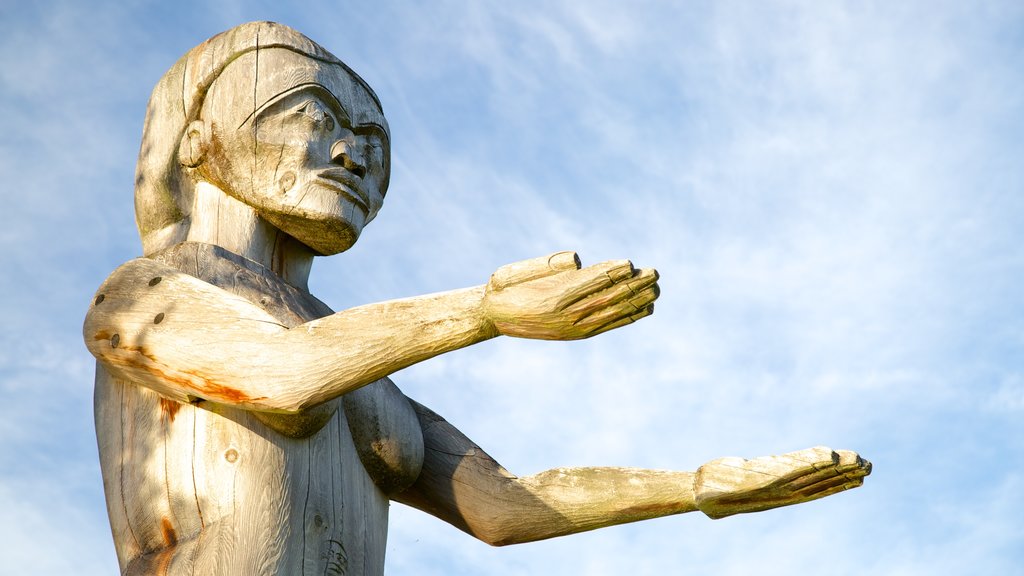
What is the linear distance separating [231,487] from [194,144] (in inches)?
62.5

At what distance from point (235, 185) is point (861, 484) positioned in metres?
2.62

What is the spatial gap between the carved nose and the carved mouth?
0.19 feet

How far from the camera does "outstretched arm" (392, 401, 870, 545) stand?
5.20 m

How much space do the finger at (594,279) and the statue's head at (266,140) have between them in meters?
1.57

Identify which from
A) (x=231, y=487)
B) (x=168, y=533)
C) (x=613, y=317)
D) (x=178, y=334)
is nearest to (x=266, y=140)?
(x=178, y=334)

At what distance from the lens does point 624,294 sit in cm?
443

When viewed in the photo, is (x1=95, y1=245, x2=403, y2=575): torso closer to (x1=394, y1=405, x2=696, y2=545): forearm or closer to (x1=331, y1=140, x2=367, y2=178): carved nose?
Answer: (x1=394, y1=405, x2=696, y2=545): forearm

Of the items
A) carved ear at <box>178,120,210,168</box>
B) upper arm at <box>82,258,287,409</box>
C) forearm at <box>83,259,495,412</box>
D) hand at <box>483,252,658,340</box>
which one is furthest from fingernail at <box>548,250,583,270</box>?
carved ear at <box>178,120,210,168</box>

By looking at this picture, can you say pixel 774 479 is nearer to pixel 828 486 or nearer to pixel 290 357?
pixel 828 486

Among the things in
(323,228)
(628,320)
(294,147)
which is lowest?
(628,320)

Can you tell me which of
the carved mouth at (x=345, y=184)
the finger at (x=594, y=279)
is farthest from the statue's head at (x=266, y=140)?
the finger at (x=594, y=279)

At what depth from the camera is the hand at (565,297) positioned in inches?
174

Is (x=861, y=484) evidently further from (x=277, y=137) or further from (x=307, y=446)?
(x=277, y=137)

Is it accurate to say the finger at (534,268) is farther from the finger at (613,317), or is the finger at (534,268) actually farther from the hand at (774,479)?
the hand at (774,479)
